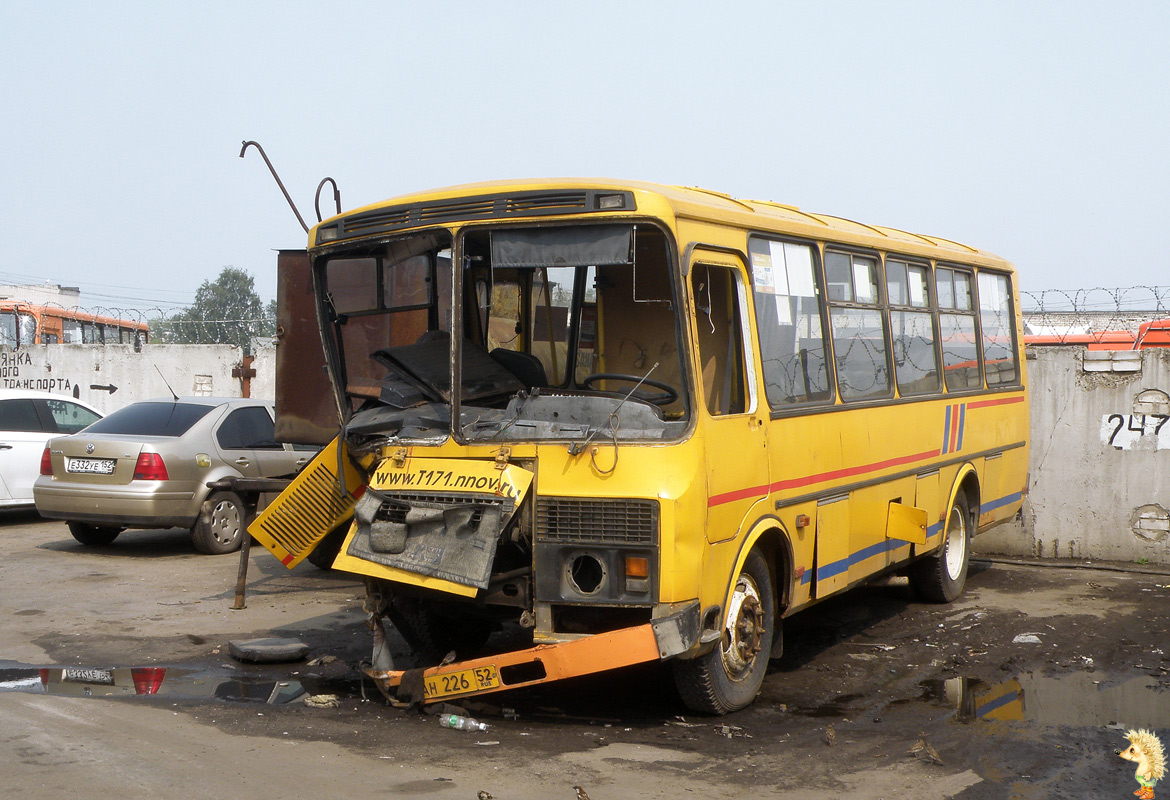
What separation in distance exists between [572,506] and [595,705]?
140 cm

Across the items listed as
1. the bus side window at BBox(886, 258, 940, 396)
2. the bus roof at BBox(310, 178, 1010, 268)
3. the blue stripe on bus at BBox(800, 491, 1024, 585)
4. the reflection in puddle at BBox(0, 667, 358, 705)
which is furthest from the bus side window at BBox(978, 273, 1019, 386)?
the reflection in puddle at BBox(0, 667, 358, 705)

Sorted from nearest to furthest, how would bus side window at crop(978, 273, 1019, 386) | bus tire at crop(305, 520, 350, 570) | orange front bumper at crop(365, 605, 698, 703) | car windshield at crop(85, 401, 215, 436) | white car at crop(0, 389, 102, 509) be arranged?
orange front bumper at crop(365, 605, 698, 703)
bus tire at crop(305, 520, 350, 570)
bus side window at crop(978, 273, 1019, 386)
car windshield at crop(85, 401, 215, 436)
white car at crop(0, 389, 102, 509)

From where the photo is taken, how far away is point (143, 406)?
1238cm

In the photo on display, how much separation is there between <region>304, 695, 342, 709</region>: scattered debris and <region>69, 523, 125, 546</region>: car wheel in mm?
6880

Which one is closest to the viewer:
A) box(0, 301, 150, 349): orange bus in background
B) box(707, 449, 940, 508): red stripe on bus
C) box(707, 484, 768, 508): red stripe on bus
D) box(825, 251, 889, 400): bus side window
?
box(707, 484, 768, 508): red stripe on bus

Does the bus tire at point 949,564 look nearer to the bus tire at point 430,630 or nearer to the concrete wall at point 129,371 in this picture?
the bus tire at point 430,630

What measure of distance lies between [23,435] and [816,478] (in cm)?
1033

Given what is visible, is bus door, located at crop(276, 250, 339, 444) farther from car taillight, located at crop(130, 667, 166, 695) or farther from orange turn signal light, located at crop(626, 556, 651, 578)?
orange turn signal light, located at crop(626, 556, 651, 578)

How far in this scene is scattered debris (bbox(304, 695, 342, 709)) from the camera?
6.21 meters

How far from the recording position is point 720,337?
6.26 metres

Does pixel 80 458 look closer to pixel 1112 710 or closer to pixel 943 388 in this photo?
pixel 943 388

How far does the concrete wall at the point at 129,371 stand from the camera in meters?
18.0

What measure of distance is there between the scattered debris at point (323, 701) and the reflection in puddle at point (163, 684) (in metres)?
0.13

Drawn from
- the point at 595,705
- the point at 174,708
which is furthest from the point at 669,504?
the point at 174,708
